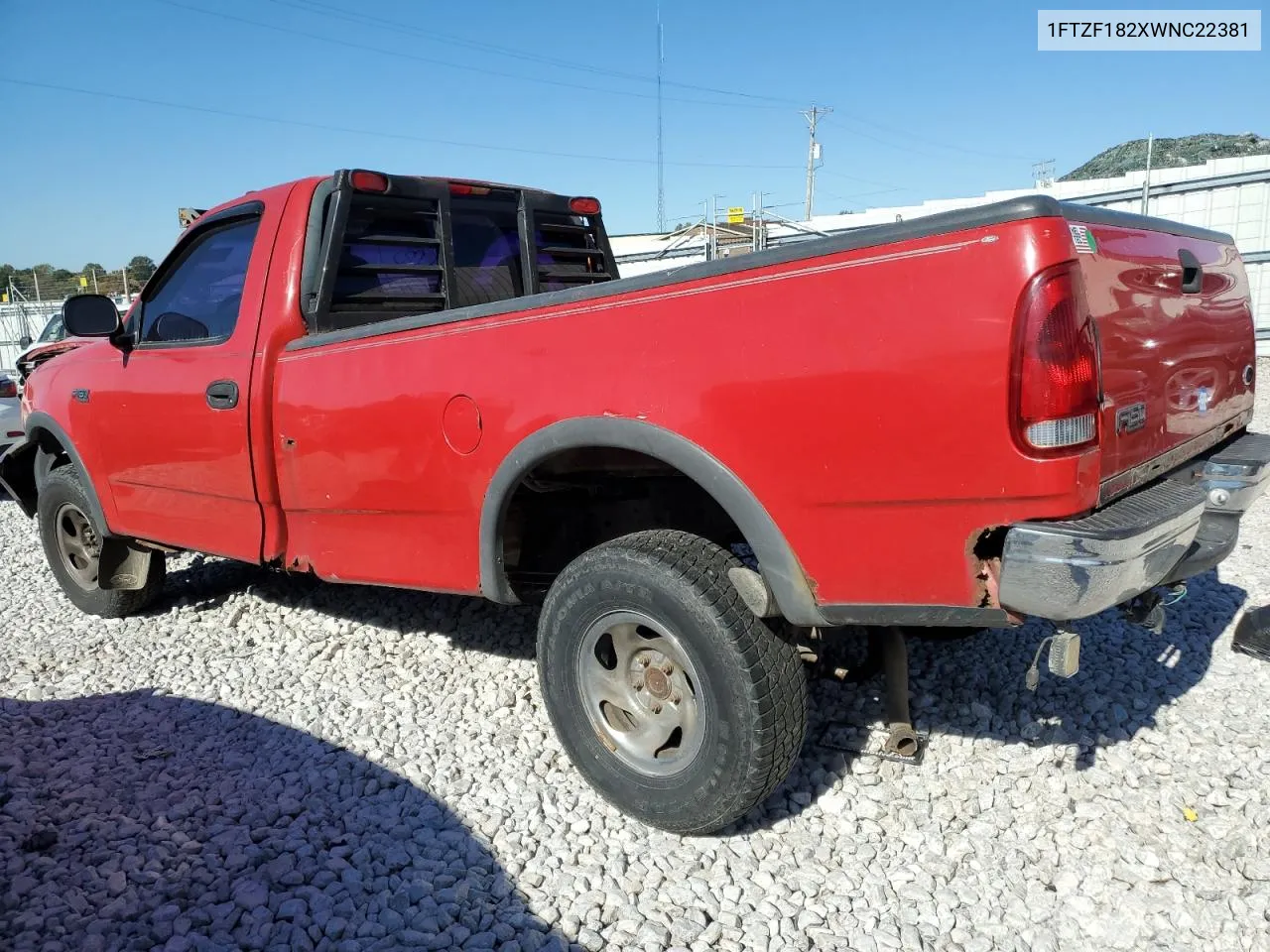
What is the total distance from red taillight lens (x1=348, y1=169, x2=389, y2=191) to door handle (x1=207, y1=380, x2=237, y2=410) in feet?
3.27

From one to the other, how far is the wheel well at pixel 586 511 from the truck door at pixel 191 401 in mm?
1335

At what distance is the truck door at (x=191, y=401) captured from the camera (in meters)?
3.81

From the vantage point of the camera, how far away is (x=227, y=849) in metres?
2.70

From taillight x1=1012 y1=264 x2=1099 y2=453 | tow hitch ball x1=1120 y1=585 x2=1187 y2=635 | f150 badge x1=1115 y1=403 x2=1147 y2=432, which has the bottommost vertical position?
tow hitch ball x1=1120 y1=585 x2=1187 y2=635

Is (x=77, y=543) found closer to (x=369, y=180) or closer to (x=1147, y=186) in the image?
(x=369, y=180)

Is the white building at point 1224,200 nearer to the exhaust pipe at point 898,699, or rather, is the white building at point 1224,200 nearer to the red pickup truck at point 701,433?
the red pickup truck at point 701,433

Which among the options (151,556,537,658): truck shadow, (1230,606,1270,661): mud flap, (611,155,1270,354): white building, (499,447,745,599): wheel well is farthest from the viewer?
(611,155,1270,354): white building

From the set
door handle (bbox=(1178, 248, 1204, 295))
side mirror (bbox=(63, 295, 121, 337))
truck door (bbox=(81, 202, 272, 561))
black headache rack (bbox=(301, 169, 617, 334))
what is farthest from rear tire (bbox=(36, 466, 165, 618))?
door handle (bbox=(1178, 248, 1204, 295))

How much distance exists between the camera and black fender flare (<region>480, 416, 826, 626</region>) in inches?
92.0

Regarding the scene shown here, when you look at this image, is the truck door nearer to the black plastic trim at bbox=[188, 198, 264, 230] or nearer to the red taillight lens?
the black plastic trim at bbox=[188, 198, 264, 230]

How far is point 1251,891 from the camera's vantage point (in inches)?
92.8

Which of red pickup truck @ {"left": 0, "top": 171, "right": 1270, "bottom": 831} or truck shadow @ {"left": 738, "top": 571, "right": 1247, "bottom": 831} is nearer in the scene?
red pickup truck @ {"left": 0, "top": 171, "right": 1270, "bottom": 831}

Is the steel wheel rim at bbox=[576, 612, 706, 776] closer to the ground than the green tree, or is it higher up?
closer to the ground

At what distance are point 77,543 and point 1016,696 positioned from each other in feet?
16.6
